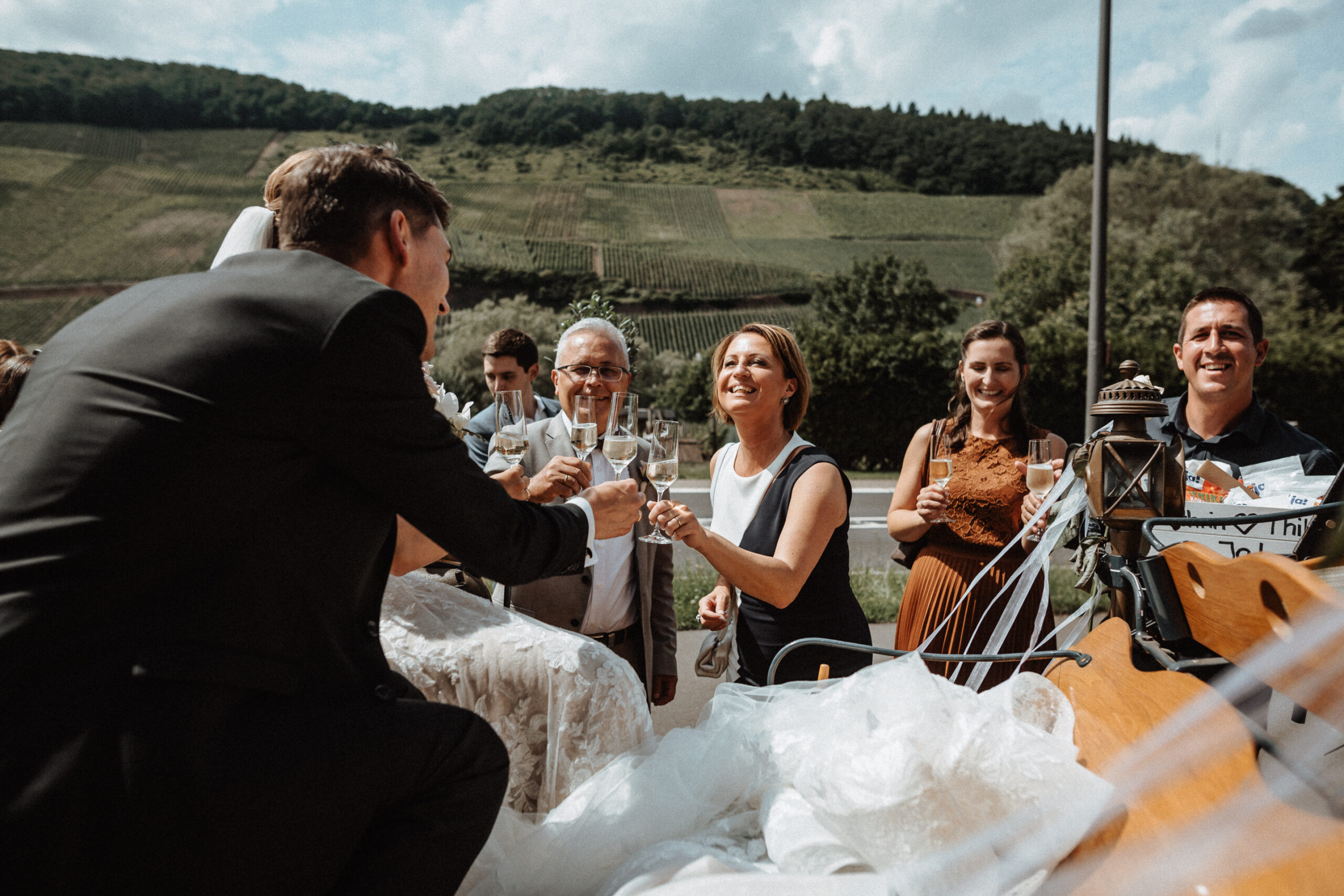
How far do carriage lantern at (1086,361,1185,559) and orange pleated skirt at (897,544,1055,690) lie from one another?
177 centimetres

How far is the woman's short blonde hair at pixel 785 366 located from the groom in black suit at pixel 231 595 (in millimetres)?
1816

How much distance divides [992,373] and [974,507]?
61cm

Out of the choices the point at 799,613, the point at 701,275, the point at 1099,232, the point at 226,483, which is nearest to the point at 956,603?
the point at 799,613

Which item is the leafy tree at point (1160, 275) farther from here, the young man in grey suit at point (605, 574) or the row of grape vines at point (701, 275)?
the row of grape vines at point (701, 275)

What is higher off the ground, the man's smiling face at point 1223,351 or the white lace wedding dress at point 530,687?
the man's smiling face at point 1223,351

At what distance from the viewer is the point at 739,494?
10.2 ft

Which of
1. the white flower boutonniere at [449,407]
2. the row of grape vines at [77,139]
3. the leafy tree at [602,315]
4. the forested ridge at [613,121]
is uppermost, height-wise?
the forested ridge at [613,121]

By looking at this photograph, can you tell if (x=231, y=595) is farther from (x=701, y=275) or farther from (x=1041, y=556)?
(x=701, y=275)

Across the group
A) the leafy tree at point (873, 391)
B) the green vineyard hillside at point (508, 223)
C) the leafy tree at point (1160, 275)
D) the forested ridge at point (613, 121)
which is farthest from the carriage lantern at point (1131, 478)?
the forested ridge at point (613, 121)

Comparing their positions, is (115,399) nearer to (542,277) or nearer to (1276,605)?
(1276,605)

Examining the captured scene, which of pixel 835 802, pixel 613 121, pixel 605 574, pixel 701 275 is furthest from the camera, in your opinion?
pixel 613 121

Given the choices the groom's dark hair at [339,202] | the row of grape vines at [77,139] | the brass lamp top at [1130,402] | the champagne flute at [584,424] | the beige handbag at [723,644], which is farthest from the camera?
the row of grape vines at [77,139]

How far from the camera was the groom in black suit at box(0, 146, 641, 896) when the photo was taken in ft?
3.81

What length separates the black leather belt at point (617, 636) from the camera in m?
3.12
